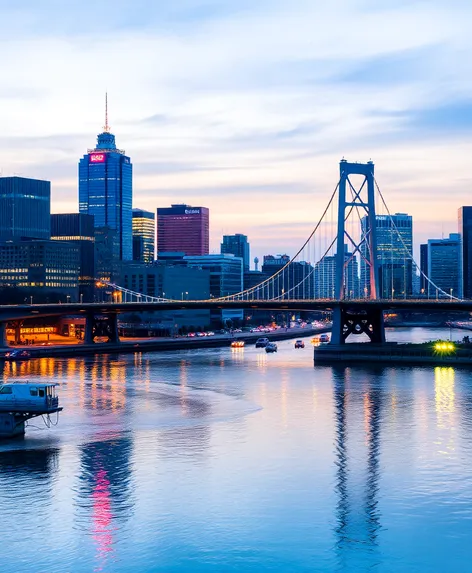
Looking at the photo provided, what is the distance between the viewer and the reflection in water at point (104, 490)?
27.8 meters

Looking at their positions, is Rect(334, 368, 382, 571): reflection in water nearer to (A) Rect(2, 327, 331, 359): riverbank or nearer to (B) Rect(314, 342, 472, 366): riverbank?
(B) Rect(314, 342, 472, 366): riverbank

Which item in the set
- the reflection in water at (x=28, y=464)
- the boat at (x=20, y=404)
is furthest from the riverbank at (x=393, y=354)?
the reflection in water at (x=28, y=464)

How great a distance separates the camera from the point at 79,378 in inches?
2894

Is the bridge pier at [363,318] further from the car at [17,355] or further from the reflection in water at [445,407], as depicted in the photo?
the car at [17,355]

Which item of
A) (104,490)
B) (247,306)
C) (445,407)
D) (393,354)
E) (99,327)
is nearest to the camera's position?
(104,490)

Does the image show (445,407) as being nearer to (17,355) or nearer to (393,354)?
(393,354)

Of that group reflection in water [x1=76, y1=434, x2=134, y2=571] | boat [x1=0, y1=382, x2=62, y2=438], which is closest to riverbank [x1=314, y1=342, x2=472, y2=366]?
boat [x1=0, y1=382, x2=62, y2=438]

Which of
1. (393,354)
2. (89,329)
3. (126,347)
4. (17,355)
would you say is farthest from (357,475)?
(89,329)

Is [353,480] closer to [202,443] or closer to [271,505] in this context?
[271,505]

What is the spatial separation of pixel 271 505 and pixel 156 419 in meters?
19.1

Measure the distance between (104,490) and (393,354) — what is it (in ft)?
197

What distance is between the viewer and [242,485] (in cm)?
3356

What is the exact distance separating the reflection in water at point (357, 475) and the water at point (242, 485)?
79 millimetres

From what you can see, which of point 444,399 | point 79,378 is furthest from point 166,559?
point 79,378
